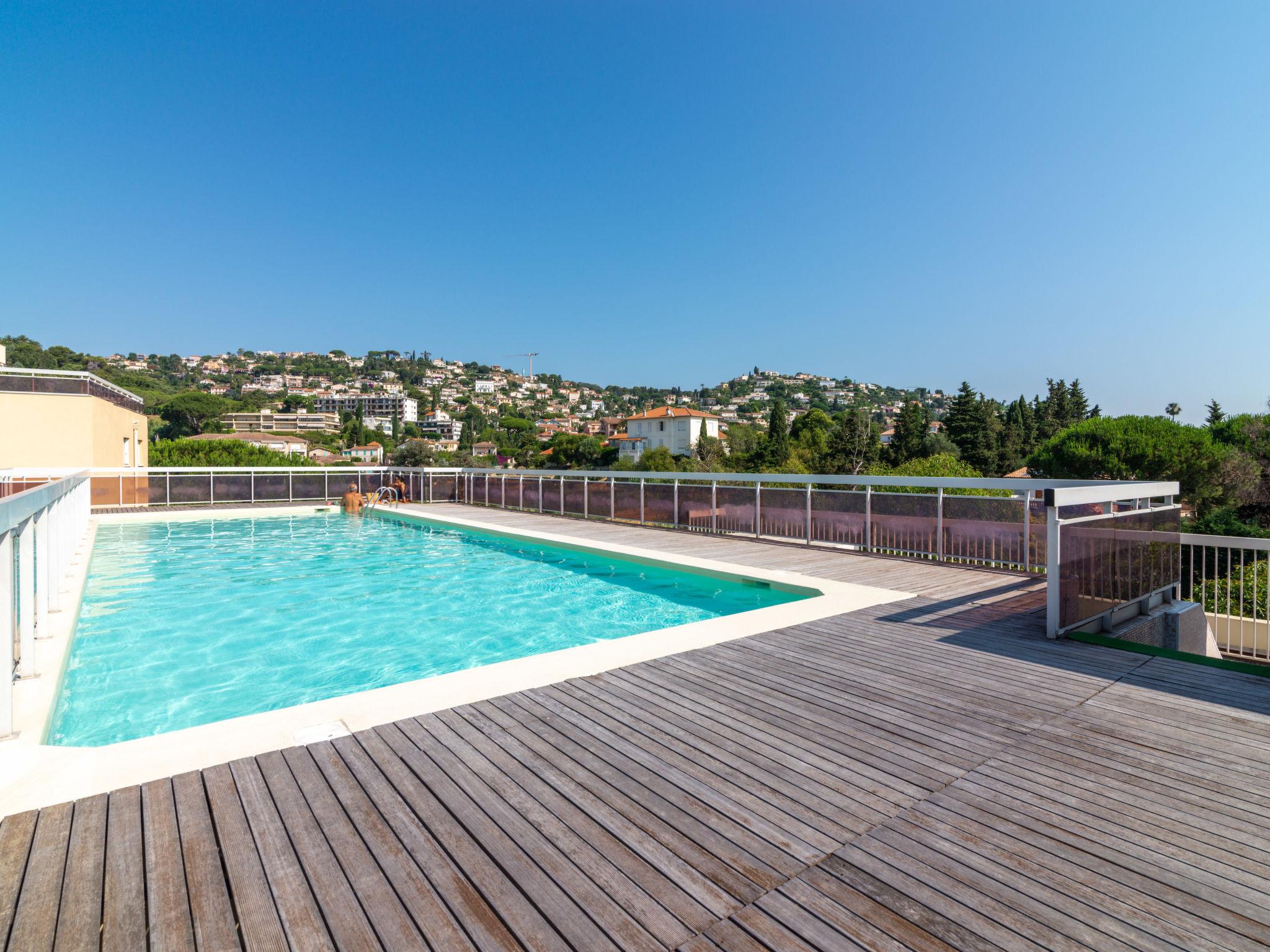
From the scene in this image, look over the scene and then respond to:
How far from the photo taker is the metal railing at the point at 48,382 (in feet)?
64.4

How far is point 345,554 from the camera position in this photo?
1191 cm

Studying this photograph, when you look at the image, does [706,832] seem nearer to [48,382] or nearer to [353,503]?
[353,503]

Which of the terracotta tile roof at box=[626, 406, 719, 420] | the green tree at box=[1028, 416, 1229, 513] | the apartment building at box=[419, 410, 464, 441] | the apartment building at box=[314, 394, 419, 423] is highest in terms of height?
the apartment building at box=[314, 394, 419, 423]

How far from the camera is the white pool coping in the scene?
2.66 m

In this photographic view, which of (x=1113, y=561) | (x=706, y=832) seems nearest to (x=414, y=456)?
(x=1113, y=561)

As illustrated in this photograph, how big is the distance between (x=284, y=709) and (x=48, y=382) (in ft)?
75.9

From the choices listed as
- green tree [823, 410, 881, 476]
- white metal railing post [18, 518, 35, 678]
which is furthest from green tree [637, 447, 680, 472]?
white metal railing post [18, 518, 35, 678]

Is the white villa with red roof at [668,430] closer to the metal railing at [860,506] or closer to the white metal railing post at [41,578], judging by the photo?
the metal railing at [860,506]

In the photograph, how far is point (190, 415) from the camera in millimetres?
93500

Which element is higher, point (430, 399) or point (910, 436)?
point (430, 399)

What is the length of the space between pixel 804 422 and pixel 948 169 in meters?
54.0

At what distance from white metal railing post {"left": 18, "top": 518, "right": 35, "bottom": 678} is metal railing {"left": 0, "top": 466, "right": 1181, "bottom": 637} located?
6.33 meters

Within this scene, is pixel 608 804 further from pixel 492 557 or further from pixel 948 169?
pixel 948 169

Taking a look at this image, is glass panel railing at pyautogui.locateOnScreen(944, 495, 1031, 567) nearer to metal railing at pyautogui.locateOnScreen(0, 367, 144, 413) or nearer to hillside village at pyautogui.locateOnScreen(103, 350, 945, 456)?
metal railing at pyautogui.locateOnScreen(0, 367, 144, 413)
